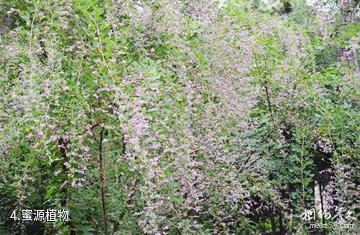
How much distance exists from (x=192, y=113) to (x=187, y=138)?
0.34 metres

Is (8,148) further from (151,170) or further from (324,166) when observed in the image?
(324,166)


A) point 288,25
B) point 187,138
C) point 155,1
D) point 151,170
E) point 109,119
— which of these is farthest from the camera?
point 288,25

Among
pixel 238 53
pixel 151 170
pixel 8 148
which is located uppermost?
pixel 238 53

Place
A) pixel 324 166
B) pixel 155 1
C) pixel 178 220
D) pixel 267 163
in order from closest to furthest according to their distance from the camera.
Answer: pixel 178 220 → pixel 155 1 → pixel 267 163 → pixel 324 166

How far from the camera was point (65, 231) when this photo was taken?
98.2 inches

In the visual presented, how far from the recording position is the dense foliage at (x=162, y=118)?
231 centimetres

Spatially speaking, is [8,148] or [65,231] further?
[8,148]

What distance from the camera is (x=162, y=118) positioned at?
2.73 metres

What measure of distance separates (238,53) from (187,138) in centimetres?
121

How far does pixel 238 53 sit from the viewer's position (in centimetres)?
359

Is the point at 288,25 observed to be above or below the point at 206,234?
above

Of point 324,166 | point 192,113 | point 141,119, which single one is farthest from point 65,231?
point 324,166

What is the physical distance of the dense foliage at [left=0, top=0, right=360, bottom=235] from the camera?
2309mm

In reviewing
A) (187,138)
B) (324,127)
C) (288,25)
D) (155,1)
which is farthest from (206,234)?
(288,25)
